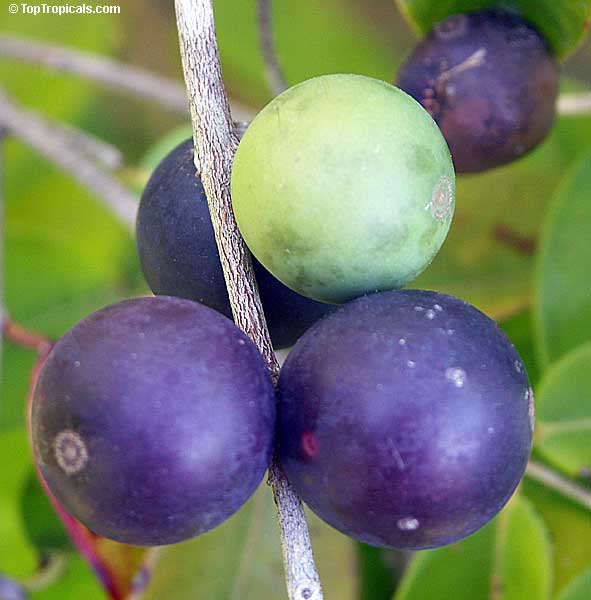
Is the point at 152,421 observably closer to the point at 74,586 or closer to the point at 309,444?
the point at 309,444

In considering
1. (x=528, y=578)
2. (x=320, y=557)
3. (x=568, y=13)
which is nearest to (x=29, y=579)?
(x=320, y=557)

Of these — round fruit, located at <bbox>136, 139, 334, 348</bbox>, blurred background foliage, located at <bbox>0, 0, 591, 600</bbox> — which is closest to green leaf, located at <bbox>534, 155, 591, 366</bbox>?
blurred background foliage, located at <bbox>0, 0, 591, 600</bbox>

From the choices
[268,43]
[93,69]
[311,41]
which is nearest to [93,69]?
[93,69]

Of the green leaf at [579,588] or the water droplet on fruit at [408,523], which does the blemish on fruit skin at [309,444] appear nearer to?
the water droplet on fruit at [408,523]

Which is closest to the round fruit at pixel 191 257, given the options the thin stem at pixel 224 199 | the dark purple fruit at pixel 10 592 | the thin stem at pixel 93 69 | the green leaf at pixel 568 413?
the thin stem at pixel 224 199

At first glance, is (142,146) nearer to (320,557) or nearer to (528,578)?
(320,557)

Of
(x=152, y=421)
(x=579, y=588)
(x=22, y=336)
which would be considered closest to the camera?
(x=152, y=421)

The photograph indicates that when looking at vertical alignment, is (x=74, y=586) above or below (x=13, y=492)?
below
